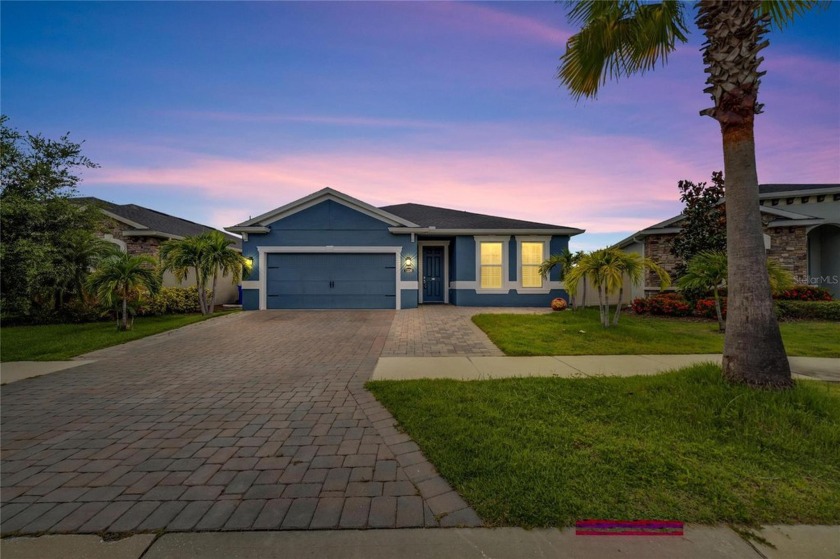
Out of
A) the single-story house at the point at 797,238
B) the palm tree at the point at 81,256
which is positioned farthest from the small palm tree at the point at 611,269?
the palm tree at the point at 81,256

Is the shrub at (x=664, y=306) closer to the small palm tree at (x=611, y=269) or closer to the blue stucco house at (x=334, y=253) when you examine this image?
the blue stucco house at (x=334, y=253)

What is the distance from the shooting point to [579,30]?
18.0ft

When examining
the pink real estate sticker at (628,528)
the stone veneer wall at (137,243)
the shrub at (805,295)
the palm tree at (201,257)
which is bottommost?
the pink real estate sticker at (628,528)

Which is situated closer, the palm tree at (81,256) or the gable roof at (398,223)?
the palm tree at (81,256)

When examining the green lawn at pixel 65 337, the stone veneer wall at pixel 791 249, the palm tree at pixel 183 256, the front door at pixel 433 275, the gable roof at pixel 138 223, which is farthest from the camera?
the front door at pixel 433 275

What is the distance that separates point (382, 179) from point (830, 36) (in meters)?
18.0

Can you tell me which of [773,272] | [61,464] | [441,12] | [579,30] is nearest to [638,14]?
[579,30]

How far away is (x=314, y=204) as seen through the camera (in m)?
13.5

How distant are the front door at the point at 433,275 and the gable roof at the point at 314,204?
7.93 feet

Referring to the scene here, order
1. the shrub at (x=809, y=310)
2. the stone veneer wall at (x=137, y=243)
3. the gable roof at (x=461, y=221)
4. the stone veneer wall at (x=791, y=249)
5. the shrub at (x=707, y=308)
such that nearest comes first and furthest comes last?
the shrub at (x=809, y=310), the shrub at (x=707, y=308), the stone veneer wall at (x=791, y=249), the stone veneer wall at (x=137, y=243), the gable roof at (x=461, y=221)

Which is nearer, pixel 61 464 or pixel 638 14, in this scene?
pixel 61 464

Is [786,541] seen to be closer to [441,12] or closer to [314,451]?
[314,451]

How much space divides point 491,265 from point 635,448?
11884 millimetres

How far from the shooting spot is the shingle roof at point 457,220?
14289mm
